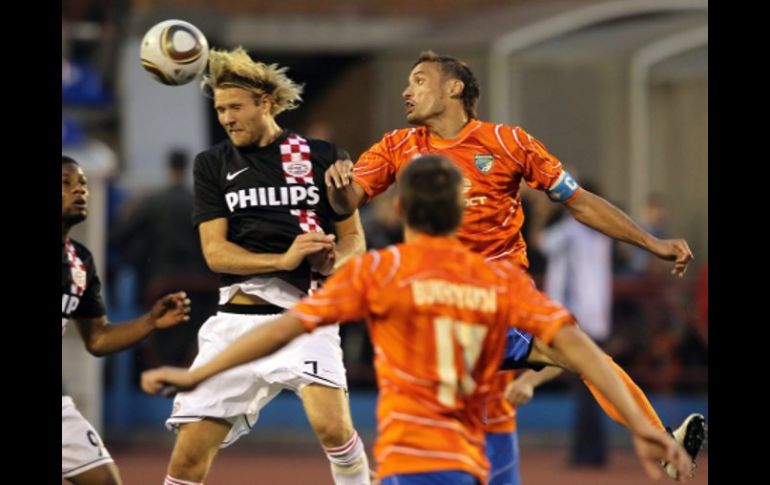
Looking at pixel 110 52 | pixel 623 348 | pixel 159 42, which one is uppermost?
pixel 110 52

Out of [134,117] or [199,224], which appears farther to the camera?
[134,117]

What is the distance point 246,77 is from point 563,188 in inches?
68.0

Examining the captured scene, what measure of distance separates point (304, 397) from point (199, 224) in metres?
1.06

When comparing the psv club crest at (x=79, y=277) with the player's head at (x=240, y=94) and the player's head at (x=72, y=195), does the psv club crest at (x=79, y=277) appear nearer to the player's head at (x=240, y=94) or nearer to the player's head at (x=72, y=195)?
the player's head at (x=72, y=195)

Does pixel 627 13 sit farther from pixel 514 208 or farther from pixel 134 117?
pixel 514 208

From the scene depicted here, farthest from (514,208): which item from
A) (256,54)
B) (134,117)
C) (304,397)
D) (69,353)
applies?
(256,54)

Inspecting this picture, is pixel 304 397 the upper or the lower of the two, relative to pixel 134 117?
lower

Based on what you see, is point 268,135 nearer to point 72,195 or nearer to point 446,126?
point 446,126

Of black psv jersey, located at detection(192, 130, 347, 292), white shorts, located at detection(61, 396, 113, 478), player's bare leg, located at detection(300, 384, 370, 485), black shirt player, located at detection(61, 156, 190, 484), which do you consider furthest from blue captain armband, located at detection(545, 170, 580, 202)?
white shorts, located at detection(61, 396, 113, 478)

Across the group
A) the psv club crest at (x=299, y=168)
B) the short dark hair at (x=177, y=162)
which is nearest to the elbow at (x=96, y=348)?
the psv club crest at (x=299, y=168)

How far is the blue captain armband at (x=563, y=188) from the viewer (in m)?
8.49

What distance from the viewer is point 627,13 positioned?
20.5m

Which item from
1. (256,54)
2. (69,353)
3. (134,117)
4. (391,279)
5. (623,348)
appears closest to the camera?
(391,279)

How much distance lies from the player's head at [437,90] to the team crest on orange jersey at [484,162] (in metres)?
0.29
